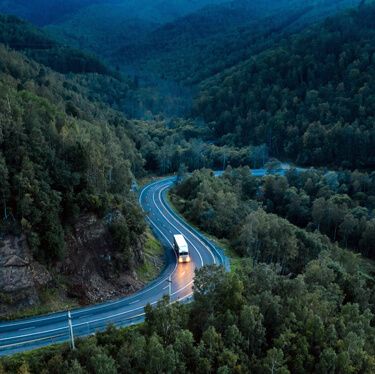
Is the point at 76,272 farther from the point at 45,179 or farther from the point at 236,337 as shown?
the point at 236,337

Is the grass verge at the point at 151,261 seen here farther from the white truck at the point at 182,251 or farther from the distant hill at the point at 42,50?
the distant hill at the point at 42,50

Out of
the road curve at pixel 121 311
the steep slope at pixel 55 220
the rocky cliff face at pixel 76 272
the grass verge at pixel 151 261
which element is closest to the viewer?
the road curve at pixel 121 311

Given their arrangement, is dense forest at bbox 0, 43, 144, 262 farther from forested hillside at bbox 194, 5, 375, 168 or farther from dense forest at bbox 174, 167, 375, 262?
forested hillside at bbox 194, 5, 375, 168

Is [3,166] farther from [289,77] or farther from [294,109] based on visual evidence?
[289,77]

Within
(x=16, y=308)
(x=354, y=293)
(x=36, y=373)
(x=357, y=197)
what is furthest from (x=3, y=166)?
(x=357, y=197)

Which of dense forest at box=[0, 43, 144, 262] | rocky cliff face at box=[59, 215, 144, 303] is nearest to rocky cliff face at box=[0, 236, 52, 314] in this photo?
dense forest at box=[0, 43, 144, 262]

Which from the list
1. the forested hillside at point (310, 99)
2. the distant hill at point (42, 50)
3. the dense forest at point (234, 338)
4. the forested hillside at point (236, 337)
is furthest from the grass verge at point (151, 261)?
the distant hill at point (42, 50)
